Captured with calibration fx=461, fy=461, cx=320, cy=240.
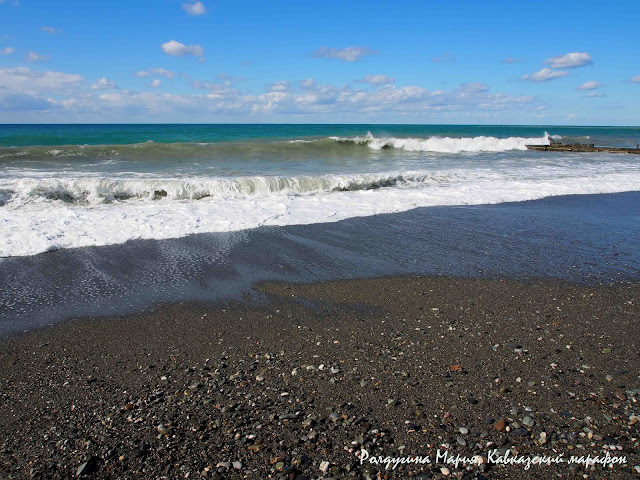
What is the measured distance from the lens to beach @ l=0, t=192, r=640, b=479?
2.79 meters

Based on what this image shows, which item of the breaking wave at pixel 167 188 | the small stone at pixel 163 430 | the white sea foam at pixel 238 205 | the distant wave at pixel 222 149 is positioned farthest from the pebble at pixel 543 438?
the distant wave at pixel 222 149

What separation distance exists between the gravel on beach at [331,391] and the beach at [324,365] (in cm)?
2

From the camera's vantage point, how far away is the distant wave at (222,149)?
21.7 meters

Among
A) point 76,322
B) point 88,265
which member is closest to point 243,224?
point 88,265

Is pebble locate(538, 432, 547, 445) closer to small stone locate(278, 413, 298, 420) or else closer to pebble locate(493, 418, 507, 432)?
pebble locate(493, 418, 507, 432)

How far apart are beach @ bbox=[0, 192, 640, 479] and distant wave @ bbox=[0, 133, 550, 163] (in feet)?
55.1

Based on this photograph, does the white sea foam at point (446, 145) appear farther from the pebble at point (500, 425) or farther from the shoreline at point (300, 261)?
the pebble at point (500, 425)

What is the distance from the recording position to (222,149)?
85.6 ft

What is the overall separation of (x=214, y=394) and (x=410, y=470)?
1504 mm

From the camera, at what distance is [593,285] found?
18.8 feet

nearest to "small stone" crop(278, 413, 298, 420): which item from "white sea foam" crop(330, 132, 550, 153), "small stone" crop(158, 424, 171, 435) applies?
"small stone" crop(158, 424, 171, 435)

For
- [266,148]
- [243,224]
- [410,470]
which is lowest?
[410,470]

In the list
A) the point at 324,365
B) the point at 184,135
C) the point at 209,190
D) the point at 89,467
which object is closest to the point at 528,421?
the point at 324,365

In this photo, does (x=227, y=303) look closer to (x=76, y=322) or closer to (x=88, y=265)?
(x=76, y=322)
